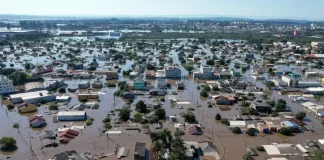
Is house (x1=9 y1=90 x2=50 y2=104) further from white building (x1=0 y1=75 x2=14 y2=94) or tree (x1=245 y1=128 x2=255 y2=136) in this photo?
tree (x1=245 y1=128 x2=255 y2=136)

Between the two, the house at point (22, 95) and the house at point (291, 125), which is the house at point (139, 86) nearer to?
the house at point (22, 95)

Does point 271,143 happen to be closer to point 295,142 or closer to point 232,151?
point 295,142

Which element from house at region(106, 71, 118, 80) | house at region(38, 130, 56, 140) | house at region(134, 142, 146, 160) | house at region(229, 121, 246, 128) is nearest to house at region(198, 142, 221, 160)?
house at region(134, 142, 146, 160)

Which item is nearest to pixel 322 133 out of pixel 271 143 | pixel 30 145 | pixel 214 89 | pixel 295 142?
pixel 295 142

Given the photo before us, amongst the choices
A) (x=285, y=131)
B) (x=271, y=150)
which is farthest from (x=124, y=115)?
(x=285, y=131)

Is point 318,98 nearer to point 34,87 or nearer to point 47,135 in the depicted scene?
point 47,135

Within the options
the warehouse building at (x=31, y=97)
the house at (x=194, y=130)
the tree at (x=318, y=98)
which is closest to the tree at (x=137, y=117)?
the house at (x=194, y=130)
